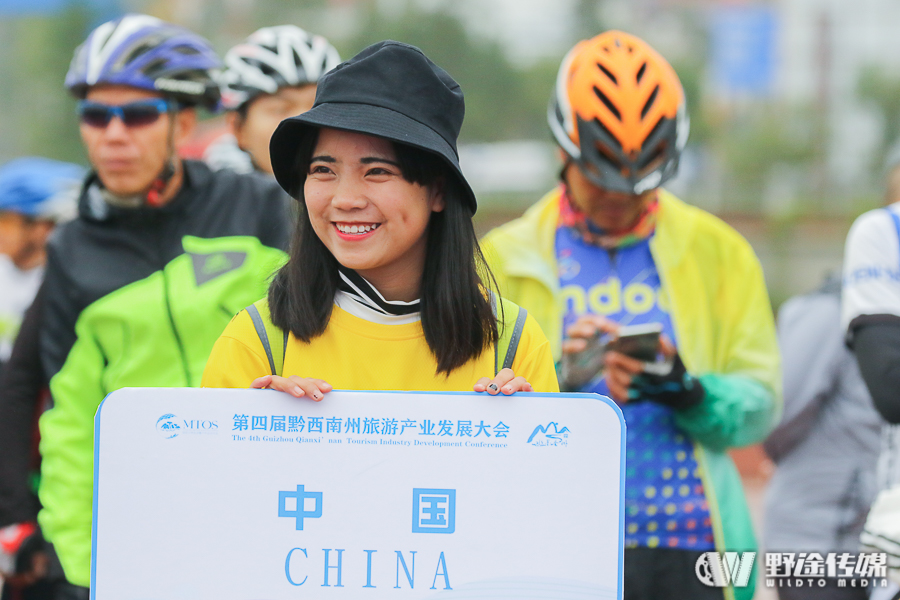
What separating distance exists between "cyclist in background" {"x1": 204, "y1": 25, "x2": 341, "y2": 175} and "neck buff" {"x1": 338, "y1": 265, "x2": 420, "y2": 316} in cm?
205

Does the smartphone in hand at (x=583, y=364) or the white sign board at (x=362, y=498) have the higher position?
the smartphone in hand at (x=583, y=364)

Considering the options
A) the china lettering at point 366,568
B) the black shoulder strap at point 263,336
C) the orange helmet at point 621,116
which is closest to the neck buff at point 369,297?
the black shoulder strap at point 263,336

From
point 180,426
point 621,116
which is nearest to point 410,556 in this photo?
point 180,426

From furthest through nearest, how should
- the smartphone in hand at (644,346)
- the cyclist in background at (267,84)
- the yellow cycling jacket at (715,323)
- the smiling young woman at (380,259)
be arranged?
1. the cyclist in background at (267,84)
2. the yellow cycling jacket at (715,323)
3. the smartphone in hand at (644,346)
4. the smiling young woman at (380,259)

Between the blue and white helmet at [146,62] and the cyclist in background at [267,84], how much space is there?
549mm

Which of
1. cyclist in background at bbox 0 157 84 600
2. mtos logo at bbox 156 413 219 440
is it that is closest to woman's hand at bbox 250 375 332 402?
mtos logo at bbox 156 413 219 440

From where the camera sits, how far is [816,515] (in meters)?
4.27

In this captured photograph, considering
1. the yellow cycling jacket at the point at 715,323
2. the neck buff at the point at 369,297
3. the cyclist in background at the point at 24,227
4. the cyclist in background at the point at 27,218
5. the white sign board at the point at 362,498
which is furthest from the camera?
the cyclist in background at the point at 27,218

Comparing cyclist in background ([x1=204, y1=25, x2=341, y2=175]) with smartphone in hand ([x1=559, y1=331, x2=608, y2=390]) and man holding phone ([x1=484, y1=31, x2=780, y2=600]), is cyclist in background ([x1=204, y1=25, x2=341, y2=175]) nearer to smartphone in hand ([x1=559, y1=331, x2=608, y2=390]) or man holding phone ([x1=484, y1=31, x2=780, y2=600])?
man holding phone ([x1=484, y1=31, x2=780, y2=600])

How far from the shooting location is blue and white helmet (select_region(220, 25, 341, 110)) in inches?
173

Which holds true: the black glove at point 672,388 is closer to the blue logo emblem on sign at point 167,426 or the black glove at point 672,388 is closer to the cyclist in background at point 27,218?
the blue logo emblem on sign at point 167,426

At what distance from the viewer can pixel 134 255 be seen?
334cm

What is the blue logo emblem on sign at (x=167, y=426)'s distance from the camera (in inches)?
84.1

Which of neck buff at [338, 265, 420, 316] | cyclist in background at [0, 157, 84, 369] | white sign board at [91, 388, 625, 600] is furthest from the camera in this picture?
cyclist in background at [0, 157, 84, 369]
